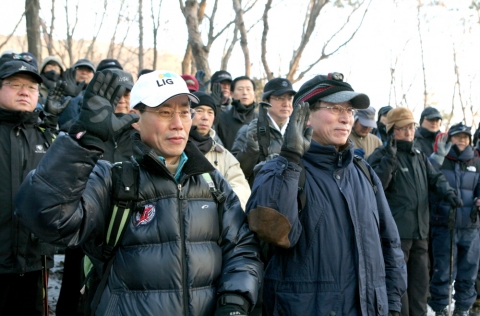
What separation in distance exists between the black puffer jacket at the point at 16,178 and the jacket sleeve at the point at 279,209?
2.06m

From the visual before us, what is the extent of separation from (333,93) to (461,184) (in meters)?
4.76

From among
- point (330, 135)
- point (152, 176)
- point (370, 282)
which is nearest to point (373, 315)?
point (370, 282)

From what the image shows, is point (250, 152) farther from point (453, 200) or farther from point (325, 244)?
point (453, 200)

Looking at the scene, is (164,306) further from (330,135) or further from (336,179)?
(330,135)

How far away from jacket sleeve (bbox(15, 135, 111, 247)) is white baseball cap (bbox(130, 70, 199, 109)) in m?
0.52

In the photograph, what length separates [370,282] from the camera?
292 centimetres

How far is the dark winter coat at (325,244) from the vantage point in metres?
2.85

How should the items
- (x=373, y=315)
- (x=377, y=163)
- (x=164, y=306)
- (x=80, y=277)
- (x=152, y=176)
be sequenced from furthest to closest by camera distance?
1. (x=377, y=163)
2. (x=80, y=277)
3. (x=373, y=315)
4. (x=152, y=176)
5. (x=164, y=306)

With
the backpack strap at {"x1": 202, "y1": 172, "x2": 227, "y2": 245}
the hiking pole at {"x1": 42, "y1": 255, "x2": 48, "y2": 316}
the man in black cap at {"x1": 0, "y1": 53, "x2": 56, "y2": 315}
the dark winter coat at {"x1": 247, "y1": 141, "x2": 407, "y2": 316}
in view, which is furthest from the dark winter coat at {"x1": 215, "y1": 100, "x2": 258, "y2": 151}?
the backpack strap at {"x1": 202, "y1": 172, "x2": 227, "y2": 245}

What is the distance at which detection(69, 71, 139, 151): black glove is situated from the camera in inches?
90.0

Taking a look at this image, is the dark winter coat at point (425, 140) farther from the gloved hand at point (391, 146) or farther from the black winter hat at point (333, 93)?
the black winter hat at point (333, 93)

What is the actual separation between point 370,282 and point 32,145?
301 centimetres

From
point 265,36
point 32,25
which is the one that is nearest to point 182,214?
point 32,25

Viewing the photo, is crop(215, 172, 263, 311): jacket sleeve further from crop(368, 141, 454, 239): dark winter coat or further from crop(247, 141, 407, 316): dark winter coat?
crop(368, 141, 454, 239): dark winter coat
